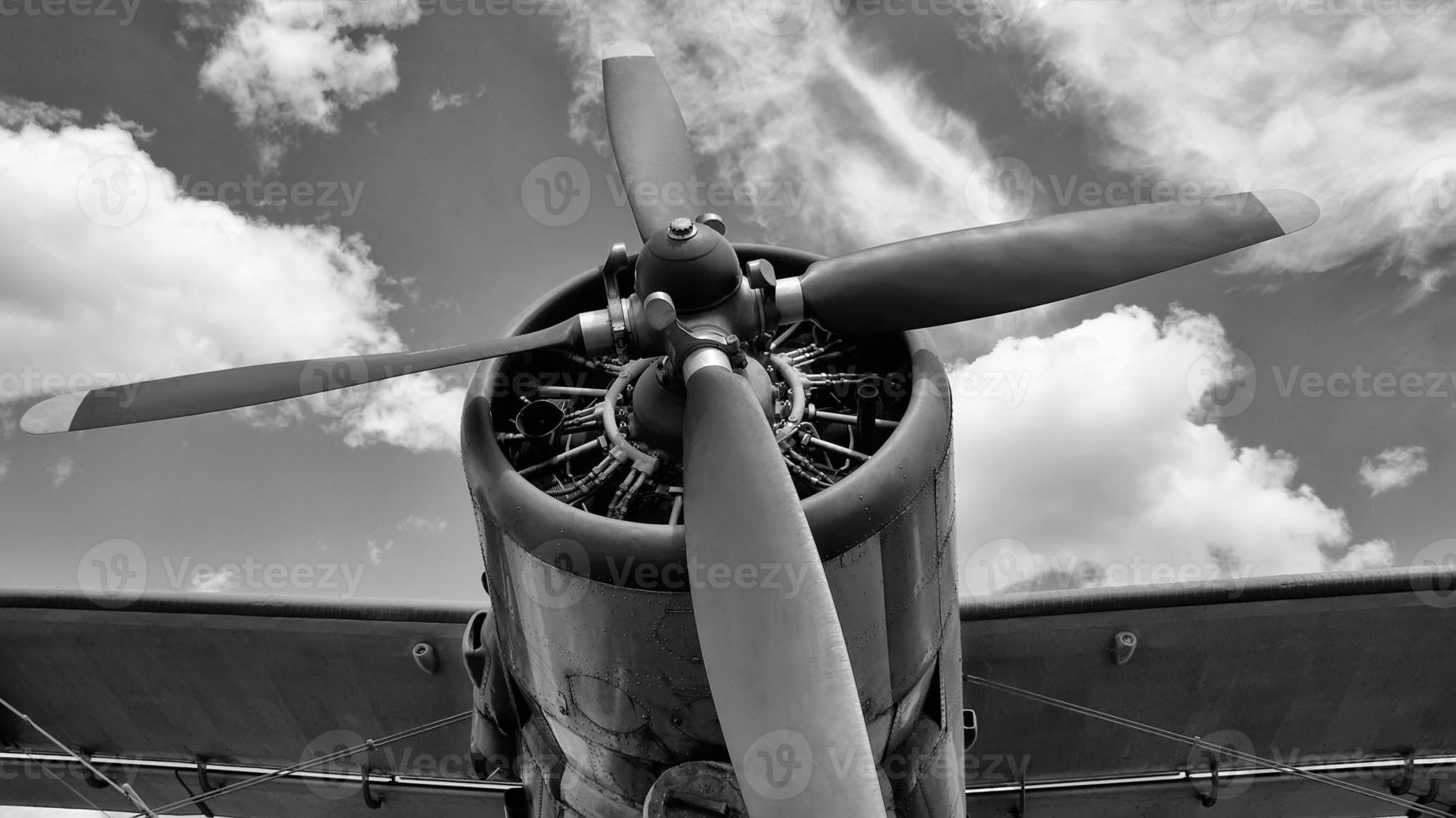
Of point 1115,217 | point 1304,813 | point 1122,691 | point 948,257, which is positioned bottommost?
point 1304,813

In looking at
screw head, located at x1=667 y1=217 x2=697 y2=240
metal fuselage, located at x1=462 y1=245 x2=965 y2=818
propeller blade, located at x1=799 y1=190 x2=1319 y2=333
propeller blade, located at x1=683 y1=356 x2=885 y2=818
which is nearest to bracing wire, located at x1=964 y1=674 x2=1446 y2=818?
metal fuselage, located at x1=462 y1=245 x2=965 y2=818

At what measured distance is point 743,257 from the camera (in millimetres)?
6094

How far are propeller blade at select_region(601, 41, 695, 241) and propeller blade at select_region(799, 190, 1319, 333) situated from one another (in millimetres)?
1244

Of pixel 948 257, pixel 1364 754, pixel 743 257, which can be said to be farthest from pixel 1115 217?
pixel 1364 754

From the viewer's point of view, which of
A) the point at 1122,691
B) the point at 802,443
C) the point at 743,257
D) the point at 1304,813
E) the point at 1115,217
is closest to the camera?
the point at 802,443

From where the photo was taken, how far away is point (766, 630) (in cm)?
408

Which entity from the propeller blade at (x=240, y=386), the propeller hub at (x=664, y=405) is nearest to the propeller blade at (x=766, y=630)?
the propeller hub at (x=664, y=405)

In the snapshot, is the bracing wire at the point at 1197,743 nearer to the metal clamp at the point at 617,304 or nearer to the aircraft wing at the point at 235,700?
the aircraft wing at the point at 235,700

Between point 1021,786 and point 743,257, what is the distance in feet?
20.5

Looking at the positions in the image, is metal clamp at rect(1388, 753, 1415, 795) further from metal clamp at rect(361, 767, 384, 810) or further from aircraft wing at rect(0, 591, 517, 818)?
metal clamp at rect(361, 767, 384, 810)

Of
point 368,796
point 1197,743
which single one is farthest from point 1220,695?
point 368,796

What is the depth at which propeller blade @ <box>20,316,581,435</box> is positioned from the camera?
5.13 metres

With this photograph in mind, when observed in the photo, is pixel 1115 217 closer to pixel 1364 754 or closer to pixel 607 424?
pixel 607 424

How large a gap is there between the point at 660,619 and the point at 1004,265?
264 cm
